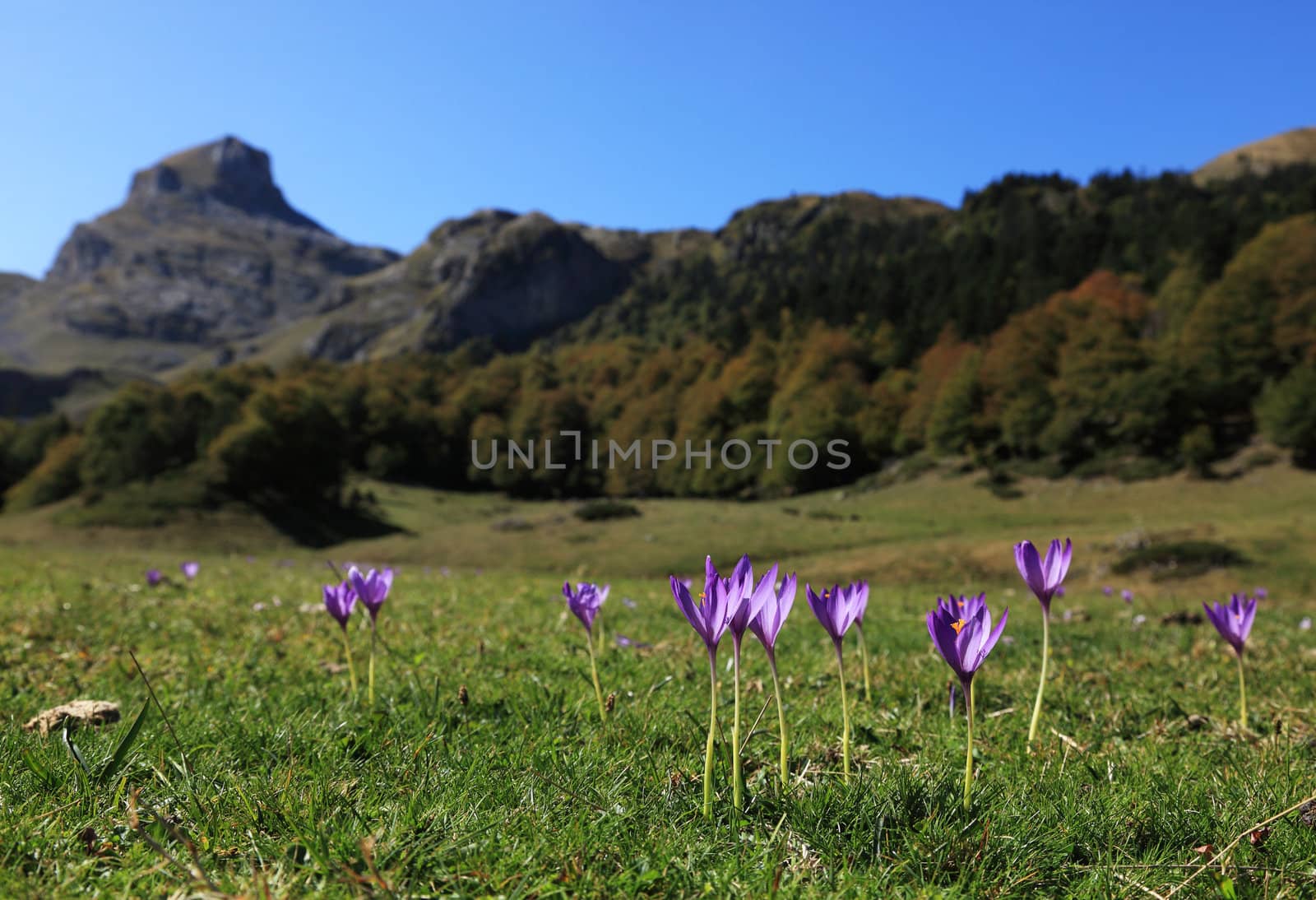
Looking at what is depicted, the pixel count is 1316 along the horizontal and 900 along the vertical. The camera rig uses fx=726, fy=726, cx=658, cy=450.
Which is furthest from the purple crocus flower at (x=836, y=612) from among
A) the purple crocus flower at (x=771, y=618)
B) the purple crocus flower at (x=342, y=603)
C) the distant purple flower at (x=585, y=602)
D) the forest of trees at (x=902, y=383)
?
the forest of trees at (x=902, y=383)

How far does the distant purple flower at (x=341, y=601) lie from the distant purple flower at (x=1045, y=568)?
272cm

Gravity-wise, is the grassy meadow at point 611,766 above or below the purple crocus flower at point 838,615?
below

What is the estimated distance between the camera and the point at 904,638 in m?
6.03

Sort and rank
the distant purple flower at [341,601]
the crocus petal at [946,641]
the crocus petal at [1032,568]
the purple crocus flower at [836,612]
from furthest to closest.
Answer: the distant purple flower at [341,601] < the crocus petal at [1032,568] < the purple crocus flower at [836,612] < the crocus petal at [946,641]

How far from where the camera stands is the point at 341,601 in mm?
3266

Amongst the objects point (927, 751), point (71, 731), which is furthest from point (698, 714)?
point (71, 731)

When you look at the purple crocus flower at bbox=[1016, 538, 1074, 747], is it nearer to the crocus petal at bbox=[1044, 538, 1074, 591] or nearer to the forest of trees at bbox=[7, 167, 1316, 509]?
the crocus petal at bbox=[1044, 538, 1074, 591]

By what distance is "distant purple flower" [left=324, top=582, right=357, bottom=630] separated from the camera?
320 centimetres

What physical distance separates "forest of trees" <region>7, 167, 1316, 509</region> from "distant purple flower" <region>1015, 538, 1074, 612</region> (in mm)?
54867

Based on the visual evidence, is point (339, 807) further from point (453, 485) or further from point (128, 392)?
point (453, 485)

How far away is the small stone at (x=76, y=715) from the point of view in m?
2.73

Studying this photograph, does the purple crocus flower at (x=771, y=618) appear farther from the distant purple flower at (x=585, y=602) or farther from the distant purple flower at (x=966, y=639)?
the distant purple flower at (x=585, y=602)

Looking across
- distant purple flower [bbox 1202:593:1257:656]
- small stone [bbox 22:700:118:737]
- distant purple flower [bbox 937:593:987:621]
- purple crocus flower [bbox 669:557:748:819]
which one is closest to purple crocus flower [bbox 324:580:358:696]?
small stone [bbox 22:700:118:737]

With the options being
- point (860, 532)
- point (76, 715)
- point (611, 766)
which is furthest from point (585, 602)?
point (860, 532)
